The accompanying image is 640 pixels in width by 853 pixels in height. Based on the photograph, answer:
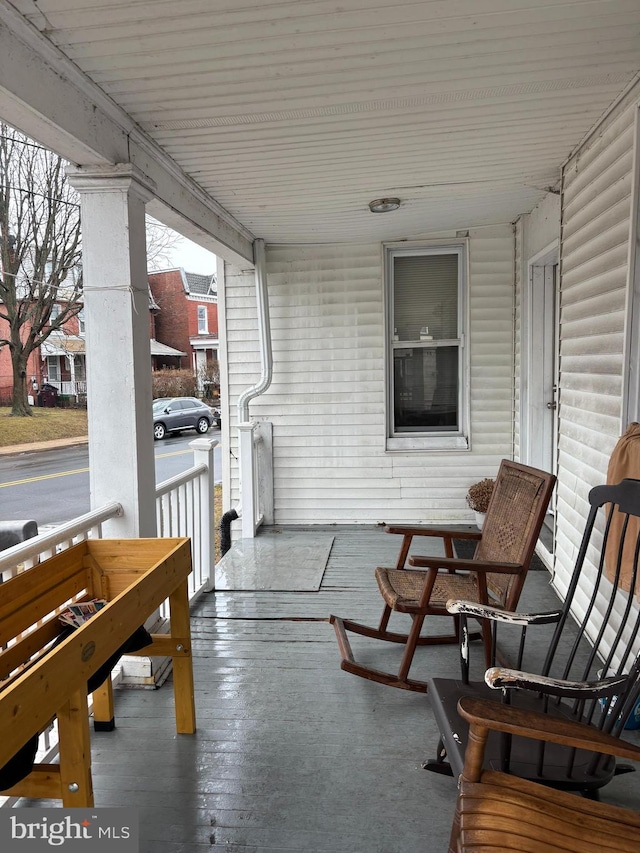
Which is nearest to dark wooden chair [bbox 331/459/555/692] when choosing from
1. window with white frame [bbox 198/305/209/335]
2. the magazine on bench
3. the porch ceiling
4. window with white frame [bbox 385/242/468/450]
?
the magazine on bench

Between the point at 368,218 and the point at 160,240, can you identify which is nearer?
the point at 368,218

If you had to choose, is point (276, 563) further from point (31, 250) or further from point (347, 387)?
point (31, 250)

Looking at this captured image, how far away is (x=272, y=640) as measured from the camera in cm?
303

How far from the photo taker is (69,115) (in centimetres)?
209

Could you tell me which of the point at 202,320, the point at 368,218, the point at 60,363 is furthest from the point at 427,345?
the point at 202,320

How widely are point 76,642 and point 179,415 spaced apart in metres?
12.4

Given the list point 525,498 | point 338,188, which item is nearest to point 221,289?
point 338,188

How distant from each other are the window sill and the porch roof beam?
2.82 metres

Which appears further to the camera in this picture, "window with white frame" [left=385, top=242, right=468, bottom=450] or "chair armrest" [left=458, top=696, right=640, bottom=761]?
"window with white frame" [left=385, top=242, right=468, bottom=450]

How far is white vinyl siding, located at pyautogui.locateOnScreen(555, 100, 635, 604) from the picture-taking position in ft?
8.61

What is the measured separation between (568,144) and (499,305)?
2063mm

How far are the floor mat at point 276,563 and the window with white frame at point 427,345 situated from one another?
125cm

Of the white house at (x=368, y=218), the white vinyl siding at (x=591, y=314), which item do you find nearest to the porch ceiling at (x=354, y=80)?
the white house at (x=368, y=218)

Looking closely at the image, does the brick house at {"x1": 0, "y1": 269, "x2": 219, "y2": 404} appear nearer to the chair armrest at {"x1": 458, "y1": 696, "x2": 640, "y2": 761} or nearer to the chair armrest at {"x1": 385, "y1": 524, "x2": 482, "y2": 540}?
the chair armrest at {"x1": 385, "y1": 524, "x2": 482, "y2": 540}
